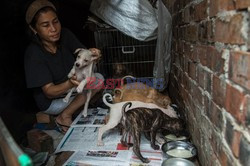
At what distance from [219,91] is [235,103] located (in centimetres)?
15

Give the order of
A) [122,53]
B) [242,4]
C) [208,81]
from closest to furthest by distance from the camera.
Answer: [242,4], [208,81], [122,53]

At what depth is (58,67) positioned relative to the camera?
185cm

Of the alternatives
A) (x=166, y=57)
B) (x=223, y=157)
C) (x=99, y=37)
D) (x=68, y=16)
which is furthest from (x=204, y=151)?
(x=68, y=16)

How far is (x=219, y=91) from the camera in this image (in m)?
0.81

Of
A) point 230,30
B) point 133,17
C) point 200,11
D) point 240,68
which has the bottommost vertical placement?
point 240,68

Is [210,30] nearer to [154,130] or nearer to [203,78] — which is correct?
[203,78]

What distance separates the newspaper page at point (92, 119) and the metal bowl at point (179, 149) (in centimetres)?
60

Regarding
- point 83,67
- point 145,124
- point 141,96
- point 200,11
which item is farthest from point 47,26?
point 200,11

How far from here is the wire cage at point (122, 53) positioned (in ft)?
7.91

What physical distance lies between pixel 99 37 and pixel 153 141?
4.64ft

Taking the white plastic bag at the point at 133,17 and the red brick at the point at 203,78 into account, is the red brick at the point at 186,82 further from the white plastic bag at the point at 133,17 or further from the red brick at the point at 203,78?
the white plastic bag at the point at 133,17

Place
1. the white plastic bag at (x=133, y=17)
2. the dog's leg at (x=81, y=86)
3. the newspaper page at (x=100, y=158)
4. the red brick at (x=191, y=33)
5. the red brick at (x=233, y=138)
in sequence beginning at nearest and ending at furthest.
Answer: the red brick at (x=233, y=138) < the red brick at (x=191, y=33) < the newspaper page at (x=100, y=158) < the dog's leg at (x=81, y=86) < the white plastic bag at (x=133, y=17)

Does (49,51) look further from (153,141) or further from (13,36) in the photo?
(153,141)

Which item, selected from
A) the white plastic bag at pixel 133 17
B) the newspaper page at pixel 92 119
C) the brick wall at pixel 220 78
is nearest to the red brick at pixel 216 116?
the brick wall at pixel 220 78
